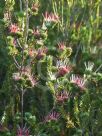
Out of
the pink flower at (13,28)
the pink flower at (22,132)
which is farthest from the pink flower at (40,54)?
the pink flower at (22,132)

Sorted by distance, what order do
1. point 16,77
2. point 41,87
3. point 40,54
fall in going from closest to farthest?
point 16,77 → point 40,54 → point 41,87

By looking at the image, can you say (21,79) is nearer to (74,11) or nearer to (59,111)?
(59,111)

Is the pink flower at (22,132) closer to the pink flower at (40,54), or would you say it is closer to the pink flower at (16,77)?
the pink flower at (16,77)

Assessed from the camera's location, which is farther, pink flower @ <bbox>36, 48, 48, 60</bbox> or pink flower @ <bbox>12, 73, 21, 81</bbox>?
pink flower @ <bbox>36, 48, 48, 60</bbox>

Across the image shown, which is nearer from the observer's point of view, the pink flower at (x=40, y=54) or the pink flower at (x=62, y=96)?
the pink flower at (x=62, y=96)

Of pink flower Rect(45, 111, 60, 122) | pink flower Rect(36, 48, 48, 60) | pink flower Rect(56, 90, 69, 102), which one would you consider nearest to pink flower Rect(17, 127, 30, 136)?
pink flower Rect(45, 111, 60, 122)

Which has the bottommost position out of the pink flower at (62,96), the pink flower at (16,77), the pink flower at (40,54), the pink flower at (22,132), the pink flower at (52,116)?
the pink flower at (22,132)

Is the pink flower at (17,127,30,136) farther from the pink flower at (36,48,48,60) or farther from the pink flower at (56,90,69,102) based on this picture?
the pink flower at (36,48,48,60)

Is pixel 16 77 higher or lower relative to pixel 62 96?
higher

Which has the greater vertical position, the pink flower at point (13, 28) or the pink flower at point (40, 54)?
the pink flower at point (13, 28)

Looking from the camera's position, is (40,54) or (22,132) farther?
(40,54)

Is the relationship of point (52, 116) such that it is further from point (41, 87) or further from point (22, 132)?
point (41, 87)

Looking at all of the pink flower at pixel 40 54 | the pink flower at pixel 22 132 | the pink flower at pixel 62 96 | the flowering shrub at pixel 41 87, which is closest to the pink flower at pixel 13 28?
the flowering shrub at pixel 41 87

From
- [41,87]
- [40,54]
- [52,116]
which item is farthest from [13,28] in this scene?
[52,116]
